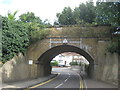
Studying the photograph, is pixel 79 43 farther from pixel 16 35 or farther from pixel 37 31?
pixel 16 35

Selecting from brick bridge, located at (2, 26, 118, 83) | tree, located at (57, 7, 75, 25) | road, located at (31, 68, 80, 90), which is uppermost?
tree, located at (57, 7, 75, 25)

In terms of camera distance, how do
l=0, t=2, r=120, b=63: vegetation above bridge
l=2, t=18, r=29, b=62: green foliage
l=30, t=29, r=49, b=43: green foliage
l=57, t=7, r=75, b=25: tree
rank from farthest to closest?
l=57, t=7, r=75, b=25: tree, l=30, t=29, r=49, b=43: green foliage, l=2, t=18, r=29, b=62: green foliage, l=0, t=2, r=120, b=63: vegetation above bridge

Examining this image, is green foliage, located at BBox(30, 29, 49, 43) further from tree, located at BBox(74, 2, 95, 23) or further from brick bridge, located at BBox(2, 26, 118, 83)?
tree, located at BBox(74, 2, 95, 23)

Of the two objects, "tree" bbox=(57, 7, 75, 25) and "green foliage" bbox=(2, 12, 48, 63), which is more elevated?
"tree" bbox=(57, 7, 75, 25)

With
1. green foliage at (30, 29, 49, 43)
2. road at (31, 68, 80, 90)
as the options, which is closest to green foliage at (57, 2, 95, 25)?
road at (31, 68, 80, 90)

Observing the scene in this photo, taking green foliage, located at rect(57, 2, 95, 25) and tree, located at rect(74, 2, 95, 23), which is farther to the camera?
green foliage, located at rect(57, 2, 95, 25)

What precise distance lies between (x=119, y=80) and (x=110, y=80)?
→ 2.56 m

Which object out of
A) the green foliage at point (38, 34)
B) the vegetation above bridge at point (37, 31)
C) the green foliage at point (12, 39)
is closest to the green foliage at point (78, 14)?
the vegetation above bridge at point (37, 31)

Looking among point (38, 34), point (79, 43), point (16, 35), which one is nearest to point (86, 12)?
point (79, 43)

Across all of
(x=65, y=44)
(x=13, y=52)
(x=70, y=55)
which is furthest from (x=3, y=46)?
(x=70, y=55)

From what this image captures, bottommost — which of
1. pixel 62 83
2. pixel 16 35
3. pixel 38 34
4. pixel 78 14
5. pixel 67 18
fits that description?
pixel 62 83

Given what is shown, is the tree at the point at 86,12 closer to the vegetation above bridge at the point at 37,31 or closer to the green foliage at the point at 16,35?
the vegetation above bridge at the point at 37,31

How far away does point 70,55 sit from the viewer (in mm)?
113250

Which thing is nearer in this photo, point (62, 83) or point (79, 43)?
point (62, 83)
